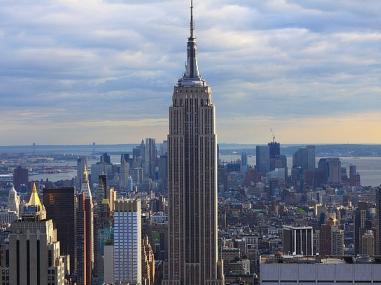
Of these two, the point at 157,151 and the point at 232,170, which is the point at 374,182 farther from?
the point at 157,151

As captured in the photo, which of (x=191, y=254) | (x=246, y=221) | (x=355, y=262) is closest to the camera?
(x=355, y=262)

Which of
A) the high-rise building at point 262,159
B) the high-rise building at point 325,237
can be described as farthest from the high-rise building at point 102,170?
the high-rise building at point 325,237

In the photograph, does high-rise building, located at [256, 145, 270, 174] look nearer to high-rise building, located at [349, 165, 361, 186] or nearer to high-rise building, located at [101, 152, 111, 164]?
high-rise building, located at [349, 165, 361, 186]

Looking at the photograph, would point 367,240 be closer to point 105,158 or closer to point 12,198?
point 12,198

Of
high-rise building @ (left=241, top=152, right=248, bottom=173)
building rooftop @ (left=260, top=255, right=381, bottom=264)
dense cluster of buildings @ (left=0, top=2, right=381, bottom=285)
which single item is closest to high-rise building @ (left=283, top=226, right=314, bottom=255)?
dense cluster of buildings @ (left=0, top=2, right=381, bottom=285)

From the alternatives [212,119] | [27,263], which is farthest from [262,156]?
[27,263]

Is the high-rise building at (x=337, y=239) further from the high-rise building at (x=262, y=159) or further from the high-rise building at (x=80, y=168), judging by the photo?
the high-rise building at (x=80, y=168)
